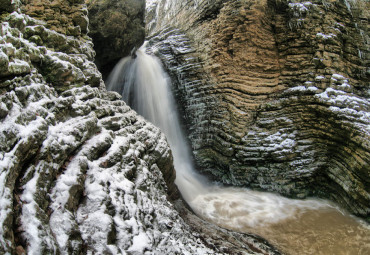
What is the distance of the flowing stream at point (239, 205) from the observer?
6477mm

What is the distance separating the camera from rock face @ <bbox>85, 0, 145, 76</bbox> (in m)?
11.2

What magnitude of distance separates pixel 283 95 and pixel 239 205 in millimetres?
4892

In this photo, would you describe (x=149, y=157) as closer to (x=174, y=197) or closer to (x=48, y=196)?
(x=174, y=197)

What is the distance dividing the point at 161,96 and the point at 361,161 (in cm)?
916

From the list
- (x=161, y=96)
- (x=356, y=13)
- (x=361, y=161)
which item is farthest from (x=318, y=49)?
(x=161, y=96)

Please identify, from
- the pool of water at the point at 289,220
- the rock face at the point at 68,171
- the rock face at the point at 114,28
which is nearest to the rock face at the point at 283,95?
the pool of water at the point at 289,220

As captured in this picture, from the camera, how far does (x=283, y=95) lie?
31.8ft

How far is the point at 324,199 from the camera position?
8.88 metres

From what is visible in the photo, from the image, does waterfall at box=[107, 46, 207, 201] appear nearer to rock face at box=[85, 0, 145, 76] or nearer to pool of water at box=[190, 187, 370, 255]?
rock face at box=[85, 0, 145, 76]

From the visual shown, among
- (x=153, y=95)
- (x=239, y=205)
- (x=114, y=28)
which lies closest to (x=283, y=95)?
(x=239, y=205)

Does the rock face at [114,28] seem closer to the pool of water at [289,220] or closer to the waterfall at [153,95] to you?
the waterfall at [153,95]

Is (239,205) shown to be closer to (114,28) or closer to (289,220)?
(289,220)

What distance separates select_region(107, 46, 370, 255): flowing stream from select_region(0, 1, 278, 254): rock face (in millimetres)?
1298

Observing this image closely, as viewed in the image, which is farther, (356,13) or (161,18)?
(161,18)
